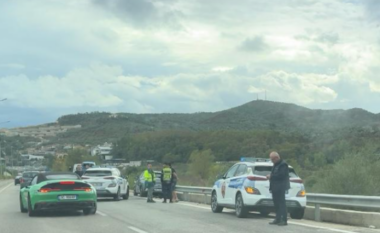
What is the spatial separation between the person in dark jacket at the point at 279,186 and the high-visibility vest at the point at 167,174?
36.2 feet

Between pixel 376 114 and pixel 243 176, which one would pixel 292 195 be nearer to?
pixel 243 176

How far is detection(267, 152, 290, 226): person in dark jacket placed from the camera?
14.6 metres

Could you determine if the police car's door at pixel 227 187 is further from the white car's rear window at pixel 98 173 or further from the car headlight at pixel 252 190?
the white car's rear window at pixel 98 173

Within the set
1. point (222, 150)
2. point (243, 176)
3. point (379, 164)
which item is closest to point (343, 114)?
point (222, 150)

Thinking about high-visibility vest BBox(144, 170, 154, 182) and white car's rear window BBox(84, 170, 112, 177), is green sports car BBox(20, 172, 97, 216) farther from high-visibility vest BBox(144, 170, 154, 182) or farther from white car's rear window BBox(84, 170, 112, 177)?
white car's rear window BBox(84, 170, 112, 177)

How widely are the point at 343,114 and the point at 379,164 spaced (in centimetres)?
4971

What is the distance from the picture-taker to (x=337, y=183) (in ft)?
83.7

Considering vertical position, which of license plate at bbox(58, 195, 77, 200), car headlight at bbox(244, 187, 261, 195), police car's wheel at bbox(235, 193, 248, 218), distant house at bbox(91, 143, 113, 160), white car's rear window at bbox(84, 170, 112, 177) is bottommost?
police car's wheel at bbox(235, 193, 248, 218)

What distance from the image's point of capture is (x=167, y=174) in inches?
1009

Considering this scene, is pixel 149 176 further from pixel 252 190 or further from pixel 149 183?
pixel 252 190

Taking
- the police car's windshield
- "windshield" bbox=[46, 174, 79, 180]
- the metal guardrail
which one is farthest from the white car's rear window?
the metal guardrail

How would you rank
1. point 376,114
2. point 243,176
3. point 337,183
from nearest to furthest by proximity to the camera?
point 243,176 → point 337,183 → point 376,114

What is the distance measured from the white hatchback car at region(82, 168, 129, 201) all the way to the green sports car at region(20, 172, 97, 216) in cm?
748

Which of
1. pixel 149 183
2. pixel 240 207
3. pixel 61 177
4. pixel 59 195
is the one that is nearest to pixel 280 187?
pixel 240 207
